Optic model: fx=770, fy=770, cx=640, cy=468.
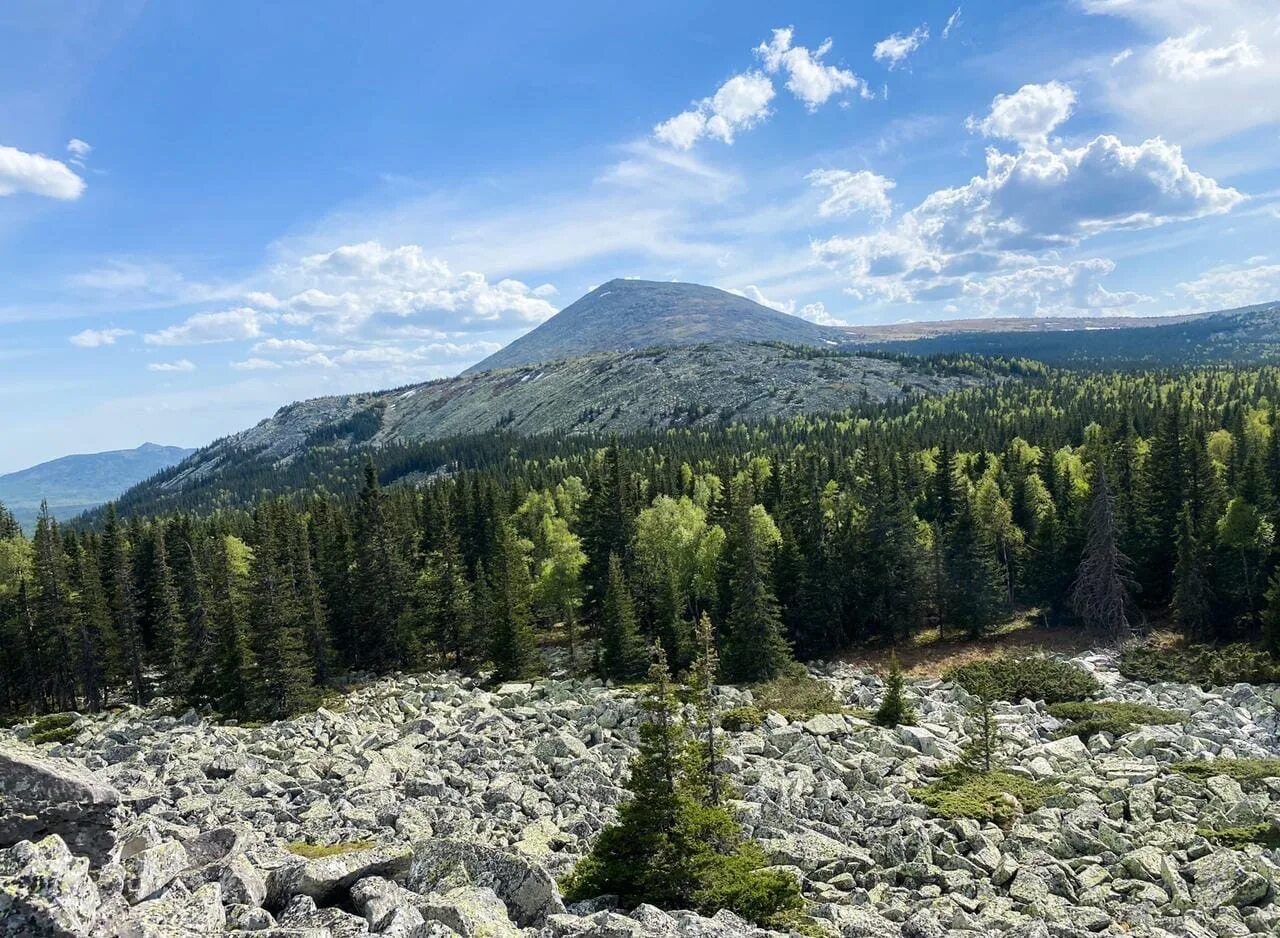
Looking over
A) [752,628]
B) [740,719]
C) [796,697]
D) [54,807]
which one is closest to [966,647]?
[752,628]

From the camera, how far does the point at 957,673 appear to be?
163 feet

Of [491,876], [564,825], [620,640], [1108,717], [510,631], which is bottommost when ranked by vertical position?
[1108,717]

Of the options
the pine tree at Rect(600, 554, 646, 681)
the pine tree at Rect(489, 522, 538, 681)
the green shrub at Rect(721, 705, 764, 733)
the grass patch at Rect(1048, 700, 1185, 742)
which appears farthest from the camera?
the pine tree at Rect(489, 522, 538, 681)

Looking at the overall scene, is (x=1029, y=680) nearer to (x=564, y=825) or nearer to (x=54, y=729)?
(x=564, y=825)

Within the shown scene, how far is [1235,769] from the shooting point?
2666cm

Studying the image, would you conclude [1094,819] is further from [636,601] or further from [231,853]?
[636,601]

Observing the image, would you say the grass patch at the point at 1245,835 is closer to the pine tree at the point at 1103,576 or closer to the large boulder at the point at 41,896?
the large boulder at the point at 41,896

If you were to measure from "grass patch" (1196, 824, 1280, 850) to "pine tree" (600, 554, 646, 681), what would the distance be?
112 ft

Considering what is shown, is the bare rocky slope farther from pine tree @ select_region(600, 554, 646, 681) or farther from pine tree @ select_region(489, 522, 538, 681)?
pine tree @ select_region(489, 522, 538, 681)

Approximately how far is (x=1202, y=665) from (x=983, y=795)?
30.4 meters

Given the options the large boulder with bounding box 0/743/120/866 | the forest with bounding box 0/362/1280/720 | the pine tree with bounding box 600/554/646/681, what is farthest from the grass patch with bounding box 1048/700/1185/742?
the large boulder with bounding box 0/743/120/866

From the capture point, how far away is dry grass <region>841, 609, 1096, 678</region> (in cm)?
5628

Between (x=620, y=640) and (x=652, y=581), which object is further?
(x=652, y=581)

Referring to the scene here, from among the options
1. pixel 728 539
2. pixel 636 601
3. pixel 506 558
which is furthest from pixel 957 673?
pixel 506 558
